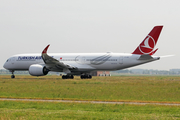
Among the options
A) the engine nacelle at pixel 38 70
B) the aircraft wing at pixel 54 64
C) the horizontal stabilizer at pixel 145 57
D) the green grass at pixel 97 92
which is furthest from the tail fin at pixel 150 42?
the engine nacelle at pixel 38 70

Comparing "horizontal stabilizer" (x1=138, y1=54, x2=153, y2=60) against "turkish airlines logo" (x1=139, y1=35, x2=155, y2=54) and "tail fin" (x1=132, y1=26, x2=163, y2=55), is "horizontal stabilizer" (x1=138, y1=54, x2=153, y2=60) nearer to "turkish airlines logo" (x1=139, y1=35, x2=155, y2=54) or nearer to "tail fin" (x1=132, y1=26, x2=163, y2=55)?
"tail fin" (x1=132, y1=26, x2=163, y2=55)

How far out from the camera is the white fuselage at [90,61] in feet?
152

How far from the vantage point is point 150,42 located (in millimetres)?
46094

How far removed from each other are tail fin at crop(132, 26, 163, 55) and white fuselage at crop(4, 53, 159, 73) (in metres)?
1.36

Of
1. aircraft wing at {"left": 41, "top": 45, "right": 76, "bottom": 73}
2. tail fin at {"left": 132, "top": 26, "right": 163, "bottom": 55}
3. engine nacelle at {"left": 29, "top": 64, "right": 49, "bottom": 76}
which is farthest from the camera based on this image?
engine nacelle at {"left": 29, "top": 64, "right": 49, "bottom": 76}

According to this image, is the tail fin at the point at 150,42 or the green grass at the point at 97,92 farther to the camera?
the tail fin at the point at 150,42

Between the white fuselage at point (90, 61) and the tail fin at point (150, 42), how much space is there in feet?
4.47

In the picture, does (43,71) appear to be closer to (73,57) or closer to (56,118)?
(73,57)

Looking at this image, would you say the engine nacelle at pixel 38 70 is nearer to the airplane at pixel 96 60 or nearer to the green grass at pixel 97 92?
the airplane at pixel 96 60

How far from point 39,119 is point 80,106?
4.95m

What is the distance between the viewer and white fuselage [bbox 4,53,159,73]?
46.3 meters

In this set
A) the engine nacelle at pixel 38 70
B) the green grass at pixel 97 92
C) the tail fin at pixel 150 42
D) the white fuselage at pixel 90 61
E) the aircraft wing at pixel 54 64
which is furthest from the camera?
the engine nacelle at pixel 38 70

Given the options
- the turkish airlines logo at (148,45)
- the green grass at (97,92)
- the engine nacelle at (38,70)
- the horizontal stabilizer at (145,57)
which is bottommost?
the green grass at (97,92)

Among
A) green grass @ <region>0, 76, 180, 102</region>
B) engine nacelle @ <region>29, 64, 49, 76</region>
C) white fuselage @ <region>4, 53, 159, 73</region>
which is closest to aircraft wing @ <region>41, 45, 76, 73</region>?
white fuselage @ <region>4, 53, 159, 73</region>
